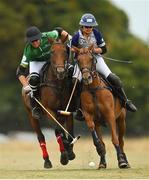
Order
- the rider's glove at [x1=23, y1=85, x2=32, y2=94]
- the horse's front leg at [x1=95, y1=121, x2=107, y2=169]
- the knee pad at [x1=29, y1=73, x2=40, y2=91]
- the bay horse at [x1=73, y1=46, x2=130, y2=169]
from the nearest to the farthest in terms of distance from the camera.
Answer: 1. the bay horse at [x1=73, y1=46, x2=130, y2=169]
2. the horse's front leg at [x1=95, y1=121, x2=107, y2=169]
3. the knee pad at [x1=29, y1=73, x2=40, y2=91]
4. the rider's glove at [x1=23, y1=85, x2=32, y2=94]

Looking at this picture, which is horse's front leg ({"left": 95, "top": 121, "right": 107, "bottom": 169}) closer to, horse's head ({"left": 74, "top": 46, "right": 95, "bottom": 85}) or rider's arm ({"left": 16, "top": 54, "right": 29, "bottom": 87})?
horse's head ({"left": 74, "top": 46, "right": 95, "bottom": 85})

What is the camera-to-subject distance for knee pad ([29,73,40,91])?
1869 centimetres

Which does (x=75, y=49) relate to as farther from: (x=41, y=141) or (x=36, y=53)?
(x=41, y=141)

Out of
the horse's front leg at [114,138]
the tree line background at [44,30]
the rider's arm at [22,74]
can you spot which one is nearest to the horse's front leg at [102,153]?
the horse's front leg at [114,138]

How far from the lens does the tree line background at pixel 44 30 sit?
5388cm

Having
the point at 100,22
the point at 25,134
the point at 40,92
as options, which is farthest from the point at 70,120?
the point at 100,22

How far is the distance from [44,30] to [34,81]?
1418 inches

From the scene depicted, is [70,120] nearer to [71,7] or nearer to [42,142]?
[42,142]

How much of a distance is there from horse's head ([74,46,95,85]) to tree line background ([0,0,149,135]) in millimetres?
33732

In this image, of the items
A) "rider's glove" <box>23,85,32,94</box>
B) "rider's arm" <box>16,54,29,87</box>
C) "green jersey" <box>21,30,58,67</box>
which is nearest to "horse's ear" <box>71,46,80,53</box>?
"green jersey" <box>21,30,58,67</box>

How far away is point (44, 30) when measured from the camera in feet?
179

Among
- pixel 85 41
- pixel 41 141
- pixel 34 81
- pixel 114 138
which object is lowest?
pixel 41 141

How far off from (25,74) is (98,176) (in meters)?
5.17

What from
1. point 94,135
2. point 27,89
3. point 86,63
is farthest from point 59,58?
point 27,89
